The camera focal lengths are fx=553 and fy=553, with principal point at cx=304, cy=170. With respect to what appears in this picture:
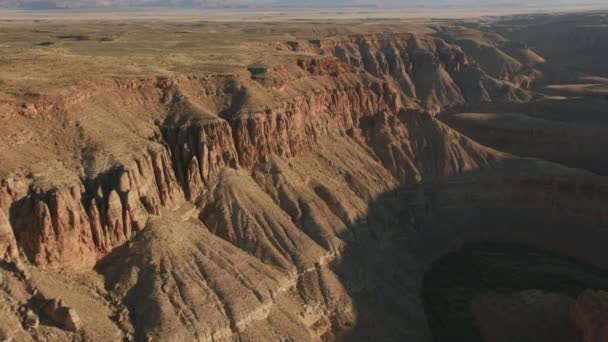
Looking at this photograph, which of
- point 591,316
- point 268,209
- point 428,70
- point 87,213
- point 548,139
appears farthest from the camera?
point 428,70

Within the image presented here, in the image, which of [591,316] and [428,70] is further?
[428,70]

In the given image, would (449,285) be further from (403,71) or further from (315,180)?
Result: (403,71)

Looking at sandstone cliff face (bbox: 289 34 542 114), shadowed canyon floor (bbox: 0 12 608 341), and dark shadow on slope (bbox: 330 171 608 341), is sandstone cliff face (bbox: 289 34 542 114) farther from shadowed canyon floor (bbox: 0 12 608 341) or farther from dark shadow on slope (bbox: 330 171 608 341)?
dark shadow on slope (bbox: 330 171 608 341)

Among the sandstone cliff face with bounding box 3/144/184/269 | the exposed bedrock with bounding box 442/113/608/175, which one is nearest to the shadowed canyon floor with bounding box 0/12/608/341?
the sandstone cliff face with bounding box 3/144/184/269

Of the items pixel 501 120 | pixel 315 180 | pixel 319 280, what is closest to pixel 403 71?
pixel 501 120

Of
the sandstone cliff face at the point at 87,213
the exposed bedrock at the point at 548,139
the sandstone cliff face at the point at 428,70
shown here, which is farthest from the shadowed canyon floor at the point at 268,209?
the sandstone cliff face at the point at 428,70

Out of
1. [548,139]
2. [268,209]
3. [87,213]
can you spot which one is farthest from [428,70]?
[87,213]

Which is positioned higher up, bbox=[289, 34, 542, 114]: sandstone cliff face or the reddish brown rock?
bbox=[289, 34, 542, 114]: sandstone cliff face

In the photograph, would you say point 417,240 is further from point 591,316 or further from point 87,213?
point 87,213

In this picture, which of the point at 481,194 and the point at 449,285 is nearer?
the point at 449,285
